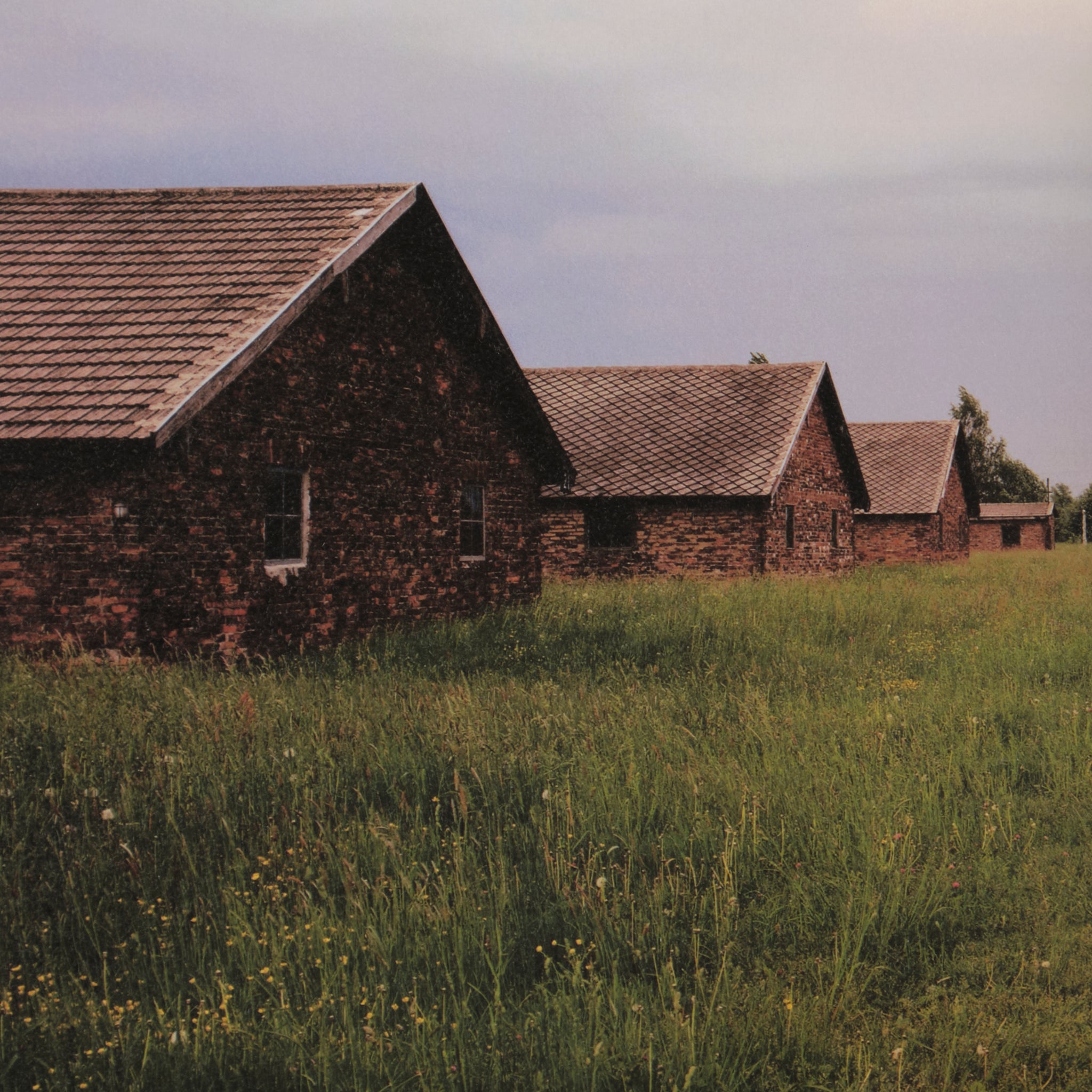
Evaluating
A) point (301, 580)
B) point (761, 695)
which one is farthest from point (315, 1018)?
point (301, 580)

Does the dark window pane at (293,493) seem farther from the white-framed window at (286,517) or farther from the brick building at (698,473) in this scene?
the brick building at (698,473)

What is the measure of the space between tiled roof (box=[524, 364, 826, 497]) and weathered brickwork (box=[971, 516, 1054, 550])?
118ft

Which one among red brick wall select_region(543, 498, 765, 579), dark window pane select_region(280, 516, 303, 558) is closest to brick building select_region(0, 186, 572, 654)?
dark window pane select_region(280, 516, 303, 558)

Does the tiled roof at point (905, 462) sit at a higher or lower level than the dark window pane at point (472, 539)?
higher

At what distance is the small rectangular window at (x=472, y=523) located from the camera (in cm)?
1511

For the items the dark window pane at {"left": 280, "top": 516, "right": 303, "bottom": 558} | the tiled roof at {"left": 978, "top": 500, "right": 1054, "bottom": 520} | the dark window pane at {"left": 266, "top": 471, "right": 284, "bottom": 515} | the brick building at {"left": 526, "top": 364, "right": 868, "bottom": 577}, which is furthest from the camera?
the tiled roof at {"left": 978, "top": 500, "right": 1054, "bottom": 520}

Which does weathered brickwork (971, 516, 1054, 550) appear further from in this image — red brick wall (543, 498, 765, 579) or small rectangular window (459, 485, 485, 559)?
small rectangular window (459, 485, 485, 559)

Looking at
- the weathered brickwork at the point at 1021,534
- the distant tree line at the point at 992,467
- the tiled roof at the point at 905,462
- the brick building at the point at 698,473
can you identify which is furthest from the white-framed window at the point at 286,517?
the distant tree line at the point at 992,467

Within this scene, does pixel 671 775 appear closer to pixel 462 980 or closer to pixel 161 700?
pixel 462 980

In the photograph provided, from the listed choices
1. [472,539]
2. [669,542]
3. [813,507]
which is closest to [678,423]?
[669,542]

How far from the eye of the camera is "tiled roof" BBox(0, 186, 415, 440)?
9.95 meters

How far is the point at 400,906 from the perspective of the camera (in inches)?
158

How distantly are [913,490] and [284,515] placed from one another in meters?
27.6

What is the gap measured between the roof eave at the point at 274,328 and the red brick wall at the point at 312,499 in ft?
1.25
